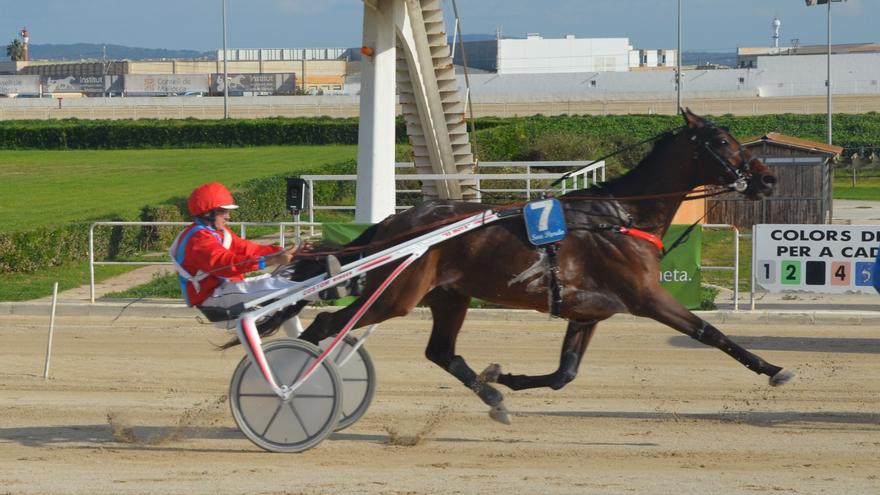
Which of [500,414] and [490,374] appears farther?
[490,374]

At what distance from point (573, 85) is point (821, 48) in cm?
3333

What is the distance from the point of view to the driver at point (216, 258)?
748 cm

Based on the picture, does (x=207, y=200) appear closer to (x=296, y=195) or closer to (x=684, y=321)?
(x=684, y=321)

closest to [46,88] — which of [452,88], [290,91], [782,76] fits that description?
[290,91]

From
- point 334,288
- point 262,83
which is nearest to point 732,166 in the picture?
point 334,288

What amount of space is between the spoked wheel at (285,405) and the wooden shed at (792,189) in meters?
19.4

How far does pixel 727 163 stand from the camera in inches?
314

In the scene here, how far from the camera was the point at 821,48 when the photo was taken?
10444cm

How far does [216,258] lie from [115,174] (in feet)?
114

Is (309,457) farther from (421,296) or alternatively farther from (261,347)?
(421,296)

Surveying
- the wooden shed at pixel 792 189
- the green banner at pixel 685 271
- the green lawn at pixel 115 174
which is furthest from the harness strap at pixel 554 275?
the wooden shed at pixel 792 189

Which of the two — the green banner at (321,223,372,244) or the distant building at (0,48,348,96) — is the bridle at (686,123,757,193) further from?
the distant building at (0,48,348,96)

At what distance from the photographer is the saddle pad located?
770cm

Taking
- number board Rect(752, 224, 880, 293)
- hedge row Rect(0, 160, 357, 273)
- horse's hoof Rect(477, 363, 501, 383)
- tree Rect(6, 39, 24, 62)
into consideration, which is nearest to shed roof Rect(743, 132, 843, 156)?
hedge row Rect(0, 160, 357, 273)
